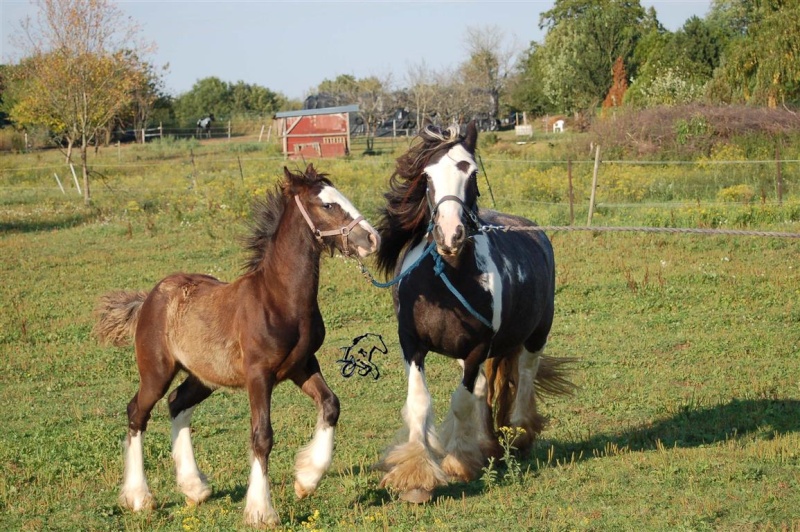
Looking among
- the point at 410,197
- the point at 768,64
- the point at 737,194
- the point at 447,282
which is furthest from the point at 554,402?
the point at 768,64

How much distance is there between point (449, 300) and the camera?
6180mm

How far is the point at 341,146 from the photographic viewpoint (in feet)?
150

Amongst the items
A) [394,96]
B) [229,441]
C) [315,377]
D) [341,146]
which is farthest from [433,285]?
[394,96]

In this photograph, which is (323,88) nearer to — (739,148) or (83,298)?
(739,148)

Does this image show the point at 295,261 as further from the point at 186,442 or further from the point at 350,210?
the point at 186,442

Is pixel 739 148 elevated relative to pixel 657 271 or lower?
elevated

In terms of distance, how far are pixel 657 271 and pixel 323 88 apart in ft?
232

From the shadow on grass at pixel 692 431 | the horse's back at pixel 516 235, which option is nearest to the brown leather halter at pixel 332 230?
the horse's back at pixel 516 235

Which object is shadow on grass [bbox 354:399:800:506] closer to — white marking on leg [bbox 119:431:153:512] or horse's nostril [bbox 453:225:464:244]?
horse's nostril [bbox 453:225:464:244]

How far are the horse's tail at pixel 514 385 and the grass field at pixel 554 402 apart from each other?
28cm

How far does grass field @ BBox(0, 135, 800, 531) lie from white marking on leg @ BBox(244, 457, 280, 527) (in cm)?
14

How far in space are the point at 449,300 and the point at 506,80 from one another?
2608 inches

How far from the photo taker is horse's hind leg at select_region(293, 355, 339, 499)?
5520mm

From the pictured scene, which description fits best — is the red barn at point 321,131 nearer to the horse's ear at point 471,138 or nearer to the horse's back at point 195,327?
the horse's ear at point 471,138
